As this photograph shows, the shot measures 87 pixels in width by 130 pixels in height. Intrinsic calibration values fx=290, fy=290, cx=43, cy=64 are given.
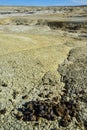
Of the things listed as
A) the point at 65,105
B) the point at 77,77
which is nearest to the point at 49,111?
the point at 65,105

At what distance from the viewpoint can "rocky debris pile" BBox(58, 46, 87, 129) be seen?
107 ft

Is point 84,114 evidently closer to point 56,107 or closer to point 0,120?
point 56,107

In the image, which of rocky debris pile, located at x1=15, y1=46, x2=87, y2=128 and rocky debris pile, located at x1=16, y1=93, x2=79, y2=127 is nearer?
rocky debris pile, located at x1=16, y1=93, x2=79, y2=127

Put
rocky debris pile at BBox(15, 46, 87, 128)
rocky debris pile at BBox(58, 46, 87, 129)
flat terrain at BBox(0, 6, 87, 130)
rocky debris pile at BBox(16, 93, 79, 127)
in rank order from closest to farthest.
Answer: flat terrain at BBox(0, 6, 87, 130) < rocky debris pile at BBox(16, 93, 79, 127) < rocky debris pile at BBox(15, 46, 87, 128) < rocky debris pile at BBox(58, 46, 87, 129)

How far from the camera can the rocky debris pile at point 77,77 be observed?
32.5 m

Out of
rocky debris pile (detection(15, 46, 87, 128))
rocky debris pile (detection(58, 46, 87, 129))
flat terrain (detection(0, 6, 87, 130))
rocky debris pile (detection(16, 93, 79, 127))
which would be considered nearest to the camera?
flat terrain (detection(0, 6, 87, 130))

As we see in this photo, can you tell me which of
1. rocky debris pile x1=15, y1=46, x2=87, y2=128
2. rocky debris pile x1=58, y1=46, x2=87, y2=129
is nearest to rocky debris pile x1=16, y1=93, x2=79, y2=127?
rocky debris pile x1=15, y1=46, x2=87, y2=128

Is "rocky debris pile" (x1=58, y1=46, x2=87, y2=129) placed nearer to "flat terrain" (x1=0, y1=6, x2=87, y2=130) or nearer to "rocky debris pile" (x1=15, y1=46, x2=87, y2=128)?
"rocky debris pile" (x1=15, y1=46, x2=87, y2=128)

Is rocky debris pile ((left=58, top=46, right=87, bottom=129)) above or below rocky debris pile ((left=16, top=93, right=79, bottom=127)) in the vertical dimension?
below

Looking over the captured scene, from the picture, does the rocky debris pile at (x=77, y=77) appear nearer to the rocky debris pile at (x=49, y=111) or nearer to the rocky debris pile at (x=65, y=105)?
the rocky debris pile at (x=65, y=105)

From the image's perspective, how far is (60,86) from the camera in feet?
124

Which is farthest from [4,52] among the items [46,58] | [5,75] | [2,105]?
[2,105]

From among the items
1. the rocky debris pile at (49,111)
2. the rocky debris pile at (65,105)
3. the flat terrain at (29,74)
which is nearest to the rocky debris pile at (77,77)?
the rocky debris pile at (65,105)

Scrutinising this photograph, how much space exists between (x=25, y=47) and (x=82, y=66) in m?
16.1
